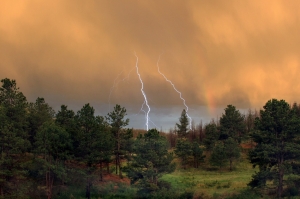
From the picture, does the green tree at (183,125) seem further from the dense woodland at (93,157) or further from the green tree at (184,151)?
the dense woodland at (93,157)

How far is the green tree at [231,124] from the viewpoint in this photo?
81250mm

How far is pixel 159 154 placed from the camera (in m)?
39.8

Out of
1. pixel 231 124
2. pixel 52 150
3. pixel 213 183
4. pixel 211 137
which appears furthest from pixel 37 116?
pixel 231 124

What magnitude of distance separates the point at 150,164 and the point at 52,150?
12844mm

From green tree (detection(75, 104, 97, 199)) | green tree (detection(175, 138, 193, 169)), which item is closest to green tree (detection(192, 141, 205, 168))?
green tree (detection(175, 138, 193, 169))

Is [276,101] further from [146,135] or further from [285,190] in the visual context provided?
[146,135]

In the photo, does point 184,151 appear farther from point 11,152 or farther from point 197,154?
point 11,152

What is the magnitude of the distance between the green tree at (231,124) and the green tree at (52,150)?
51.6 m

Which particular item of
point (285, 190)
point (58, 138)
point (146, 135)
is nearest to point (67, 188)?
point (58, 138)

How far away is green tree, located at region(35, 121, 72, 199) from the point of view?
37.6 metres

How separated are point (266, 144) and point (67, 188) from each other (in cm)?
2704

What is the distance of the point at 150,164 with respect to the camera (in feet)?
128

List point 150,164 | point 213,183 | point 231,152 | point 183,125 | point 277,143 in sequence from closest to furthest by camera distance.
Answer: point 277,143, point 150,164, point 213,183, point 231,152, point 183,125

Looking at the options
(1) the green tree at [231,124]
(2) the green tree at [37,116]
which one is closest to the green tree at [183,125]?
(1) the green tree at [231,124]
